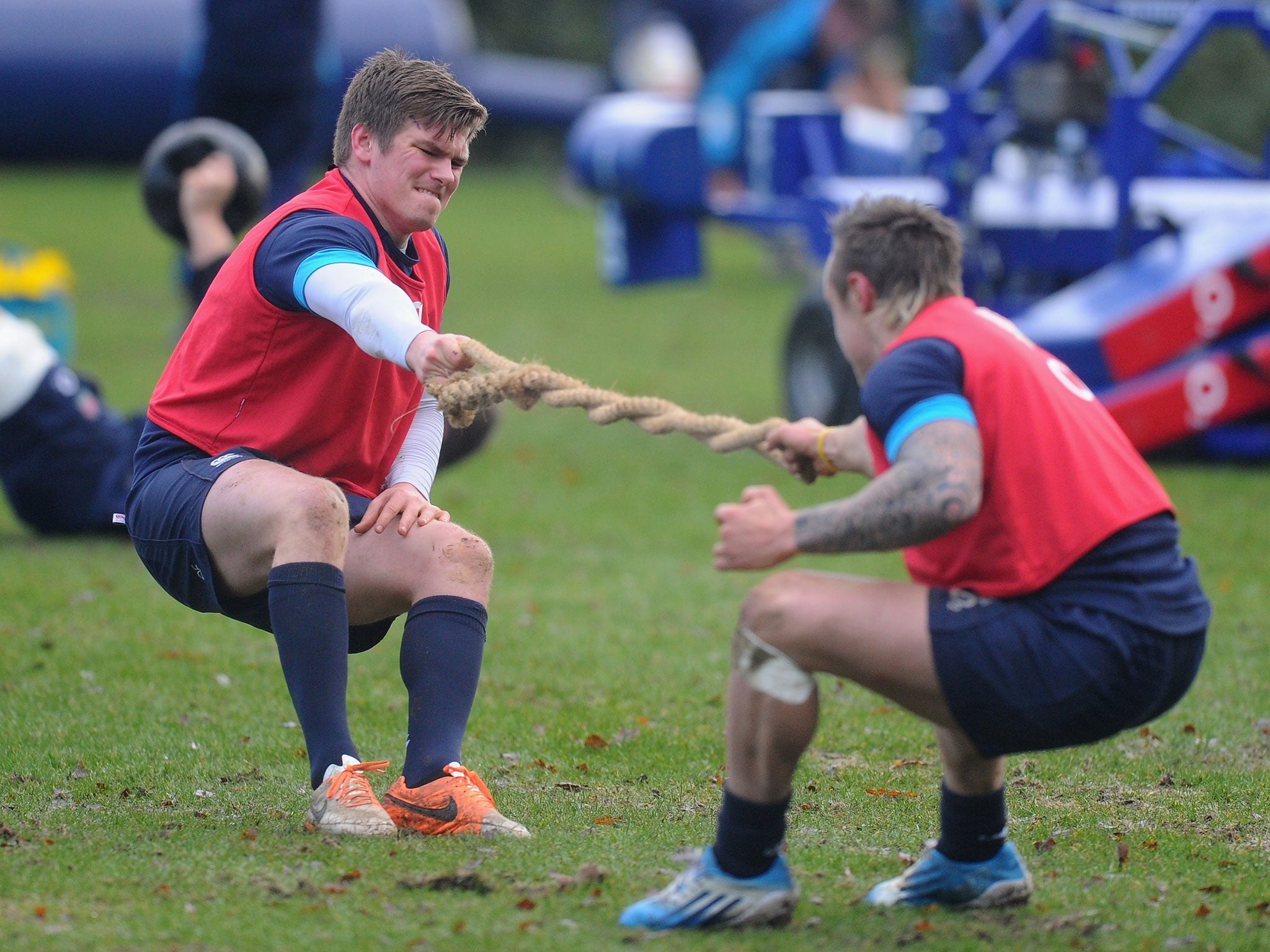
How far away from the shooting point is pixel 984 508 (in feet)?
9.50

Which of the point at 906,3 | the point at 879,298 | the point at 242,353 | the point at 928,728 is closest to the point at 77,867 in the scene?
the point at 242,353

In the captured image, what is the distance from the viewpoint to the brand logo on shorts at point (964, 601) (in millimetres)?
2889

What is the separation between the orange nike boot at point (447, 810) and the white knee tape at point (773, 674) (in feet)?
2.99

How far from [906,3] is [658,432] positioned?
28.1 metres

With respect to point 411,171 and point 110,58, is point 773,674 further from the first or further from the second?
point 110,58

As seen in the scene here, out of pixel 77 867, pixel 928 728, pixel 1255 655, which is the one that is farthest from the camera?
pixel 1255 655

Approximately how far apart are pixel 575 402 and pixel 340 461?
0.70m

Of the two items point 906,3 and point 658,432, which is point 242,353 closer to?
point 658,432

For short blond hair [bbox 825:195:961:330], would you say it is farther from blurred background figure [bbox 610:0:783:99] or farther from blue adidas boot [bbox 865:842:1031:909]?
blurred background figure [bbox 610:0:783:99]

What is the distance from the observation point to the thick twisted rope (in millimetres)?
3283

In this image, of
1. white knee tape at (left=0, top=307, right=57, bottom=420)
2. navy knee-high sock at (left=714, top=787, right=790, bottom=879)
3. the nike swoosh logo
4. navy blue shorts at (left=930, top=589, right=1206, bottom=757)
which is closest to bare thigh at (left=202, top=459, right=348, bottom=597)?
the nike swoosh logo

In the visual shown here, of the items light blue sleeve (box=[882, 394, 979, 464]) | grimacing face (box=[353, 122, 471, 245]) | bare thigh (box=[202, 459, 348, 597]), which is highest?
grimacing face (box=[353, 122, 471, 245])

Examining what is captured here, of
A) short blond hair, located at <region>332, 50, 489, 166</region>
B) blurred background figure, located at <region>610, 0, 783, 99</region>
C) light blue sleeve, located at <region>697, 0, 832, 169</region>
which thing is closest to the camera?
short blond hair, located at <region>332, 50, 489, 166</region>

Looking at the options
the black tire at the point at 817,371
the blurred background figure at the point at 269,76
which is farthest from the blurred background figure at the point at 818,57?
the black tire at the point at 817,371
